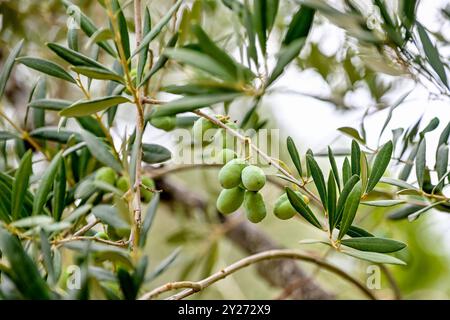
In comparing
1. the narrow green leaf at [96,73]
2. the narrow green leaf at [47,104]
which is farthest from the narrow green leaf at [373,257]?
the narrow green leaf at [47,104]

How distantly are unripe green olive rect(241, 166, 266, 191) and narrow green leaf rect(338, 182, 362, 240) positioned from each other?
95 millimetres

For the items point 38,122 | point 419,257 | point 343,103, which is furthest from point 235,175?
point 419,257

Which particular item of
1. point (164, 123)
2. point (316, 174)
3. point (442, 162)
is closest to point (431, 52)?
point (442, 162)

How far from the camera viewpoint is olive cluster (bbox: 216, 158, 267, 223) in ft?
2.10

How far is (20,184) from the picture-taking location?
0.67 metres

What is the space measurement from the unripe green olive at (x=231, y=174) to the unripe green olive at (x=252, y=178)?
2 centimetres

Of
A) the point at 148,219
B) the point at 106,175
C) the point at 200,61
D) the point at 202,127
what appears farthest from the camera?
the point at 106,175

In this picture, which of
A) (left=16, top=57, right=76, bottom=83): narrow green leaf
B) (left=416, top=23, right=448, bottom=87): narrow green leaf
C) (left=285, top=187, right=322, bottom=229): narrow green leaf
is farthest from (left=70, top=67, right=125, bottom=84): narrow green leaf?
(left=416, top=23, right=448, bottom=87): narrow green leaf

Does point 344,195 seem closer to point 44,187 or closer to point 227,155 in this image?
point 227,155

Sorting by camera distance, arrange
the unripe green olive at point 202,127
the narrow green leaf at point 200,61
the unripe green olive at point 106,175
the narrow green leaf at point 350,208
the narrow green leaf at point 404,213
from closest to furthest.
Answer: the narrow green leaf at point 200,61 < the narrow green leaf at point 350,208 < the unripe green olive at point 202,127 < the unripe green olive at point 106,175 < the narrow green leaf at point 404,213

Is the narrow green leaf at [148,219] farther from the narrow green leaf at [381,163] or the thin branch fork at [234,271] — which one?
the narrow green leaf at [381,163]

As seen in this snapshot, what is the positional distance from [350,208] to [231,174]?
138 mm

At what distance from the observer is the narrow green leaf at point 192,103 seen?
555 mm

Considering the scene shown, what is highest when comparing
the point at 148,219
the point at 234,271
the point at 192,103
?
the point at 192,103
